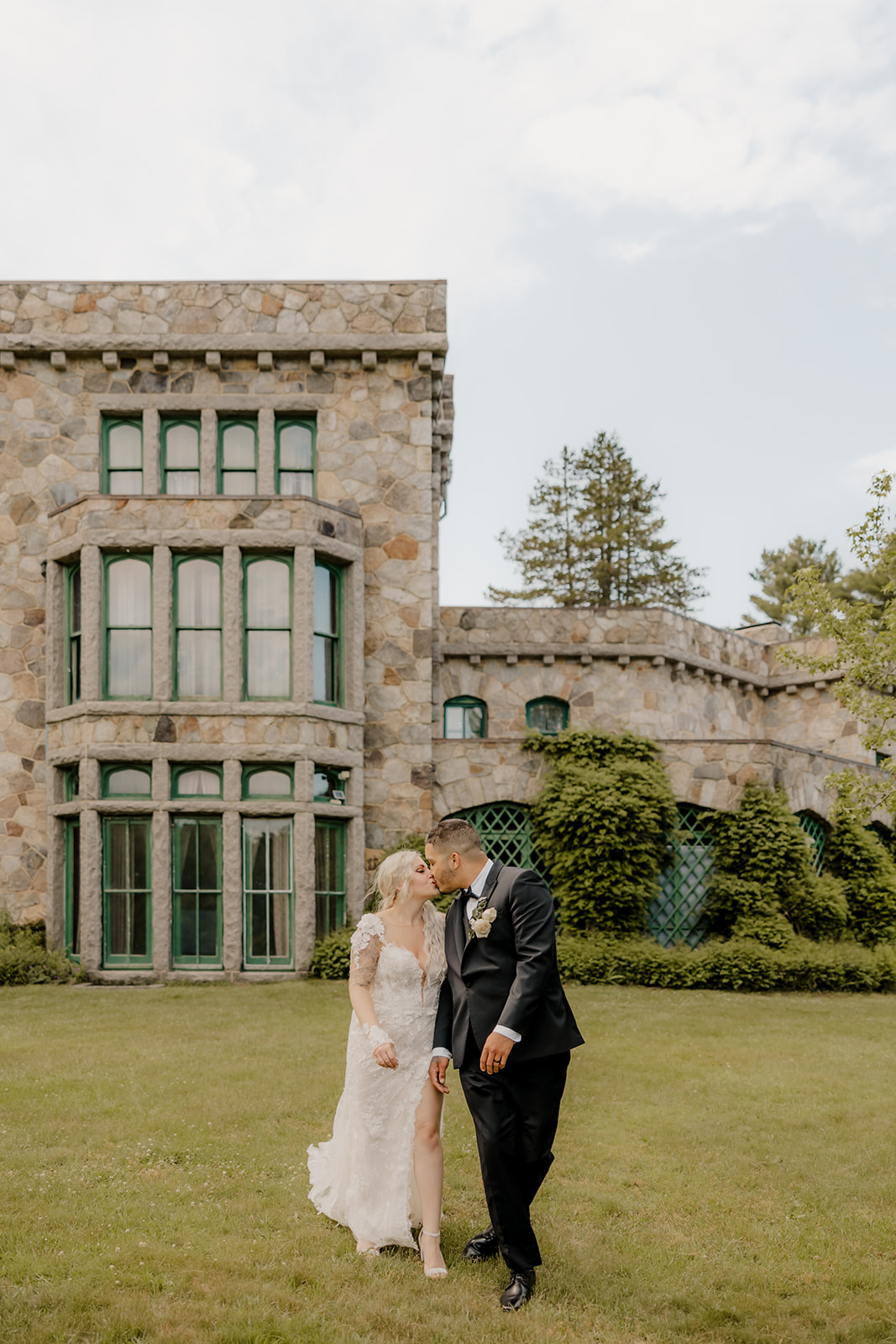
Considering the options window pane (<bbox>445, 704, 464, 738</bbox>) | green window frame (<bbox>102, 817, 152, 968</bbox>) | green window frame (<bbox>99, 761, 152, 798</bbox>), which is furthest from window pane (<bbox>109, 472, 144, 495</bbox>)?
window pane (<bbox>445, 704, 464, 738</bbox>)

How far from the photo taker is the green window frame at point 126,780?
54.8ft

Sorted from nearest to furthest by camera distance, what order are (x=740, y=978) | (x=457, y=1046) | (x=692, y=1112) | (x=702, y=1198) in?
(x=457, y=1046), (x=702, y=1198), (x=692, y=1112), (x=740, y=978)

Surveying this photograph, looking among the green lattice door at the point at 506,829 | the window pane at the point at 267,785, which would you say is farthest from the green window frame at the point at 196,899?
the green lattice door at the point at 506,829

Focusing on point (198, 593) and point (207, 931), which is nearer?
point (207, 931)

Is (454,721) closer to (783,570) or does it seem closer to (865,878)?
(865,878)

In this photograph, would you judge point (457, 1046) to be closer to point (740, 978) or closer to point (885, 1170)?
point (885, 1170)

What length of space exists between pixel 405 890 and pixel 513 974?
0.77m

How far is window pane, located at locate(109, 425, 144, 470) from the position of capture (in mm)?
18766

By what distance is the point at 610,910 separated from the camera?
57.6ft

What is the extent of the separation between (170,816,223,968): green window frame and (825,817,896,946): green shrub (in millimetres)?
10410

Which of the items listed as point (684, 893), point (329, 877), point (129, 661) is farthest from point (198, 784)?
point (684, 893)

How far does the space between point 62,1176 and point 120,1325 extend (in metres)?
2.25

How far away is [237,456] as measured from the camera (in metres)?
18.8

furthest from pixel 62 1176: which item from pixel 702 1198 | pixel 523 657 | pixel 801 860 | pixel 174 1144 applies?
pixel 523 657
